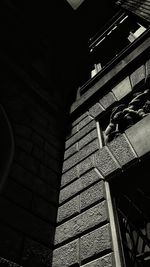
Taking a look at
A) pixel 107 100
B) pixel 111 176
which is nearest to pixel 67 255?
pixel 111 176

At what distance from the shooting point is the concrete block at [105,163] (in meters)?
3.37

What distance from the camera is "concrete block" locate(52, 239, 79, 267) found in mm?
2860

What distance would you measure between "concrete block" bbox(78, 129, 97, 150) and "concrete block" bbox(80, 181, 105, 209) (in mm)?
1077

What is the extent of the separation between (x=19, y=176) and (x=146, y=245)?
2153mm

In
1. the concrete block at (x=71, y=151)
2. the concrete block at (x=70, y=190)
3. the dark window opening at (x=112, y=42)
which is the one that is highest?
the dark window opening at (x=112, y=42)

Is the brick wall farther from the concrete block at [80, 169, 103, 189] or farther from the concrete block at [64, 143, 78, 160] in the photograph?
the concrete block at [80, 169, 103, 189]

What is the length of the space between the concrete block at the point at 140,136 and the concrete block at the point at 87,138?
2.57ft

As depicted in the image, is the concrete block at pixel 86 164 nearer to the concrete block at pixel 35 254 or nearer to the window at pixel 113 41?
the concrete block at pixel 35 254

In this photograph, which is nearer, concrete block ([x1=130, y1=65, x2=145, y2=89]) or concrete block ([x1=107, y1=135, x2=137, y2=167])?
concrete block ([x1=107, y1=135, x2=137, y2=167])

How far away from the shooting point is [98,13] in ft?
32.7

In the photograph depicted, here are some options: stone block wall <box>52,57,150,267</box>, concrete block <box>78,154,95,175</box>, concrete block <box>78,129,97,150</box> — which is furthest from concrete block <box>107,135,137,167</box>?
concrete block <box>78,129,97,150</box>

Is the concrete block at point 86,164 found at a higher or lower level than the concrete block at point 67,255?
higher

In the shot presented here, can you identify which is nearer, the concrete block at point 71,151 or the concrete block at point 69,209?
the concrete block at point 69,209

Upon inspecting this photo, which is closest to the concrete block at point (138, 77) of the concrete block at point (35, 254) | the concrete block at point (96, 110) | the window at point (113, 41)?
the concrete block at point (96, 110)
